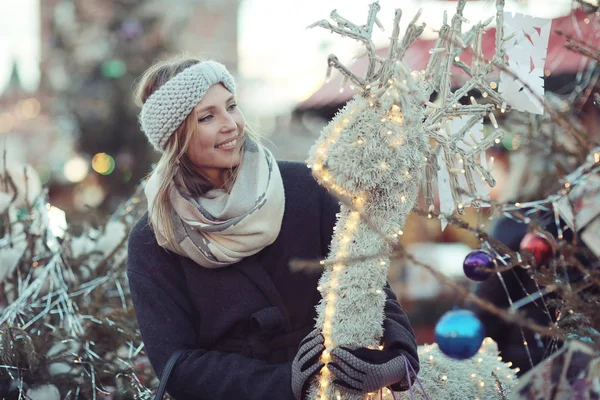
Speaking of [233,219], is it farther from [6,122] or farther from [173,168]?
[6,122]

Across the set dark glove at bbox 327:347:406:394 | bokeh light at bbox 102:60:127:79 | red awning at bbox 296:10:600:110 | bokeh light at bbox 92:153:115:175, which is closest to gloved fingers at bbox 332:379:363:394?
dark glove at bbox 327:347:406:394

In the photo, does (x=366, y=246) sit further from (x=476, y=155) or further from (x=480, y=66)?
(x=480, y=66)

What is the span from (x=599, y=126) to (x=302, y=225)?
193 centimetres

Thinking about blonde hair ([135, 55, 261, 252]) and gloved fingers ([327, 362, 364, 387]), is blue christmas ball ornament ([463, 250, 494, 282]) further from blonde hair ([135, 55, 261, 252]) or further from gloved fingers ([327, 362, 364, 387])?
blonde hair ([135, 55, 261, 252])

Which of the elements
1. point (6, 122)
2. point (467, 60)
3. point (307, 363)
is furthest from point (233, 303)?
point (6, 122)

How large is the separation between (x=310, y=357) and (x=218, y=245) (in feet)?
1.72

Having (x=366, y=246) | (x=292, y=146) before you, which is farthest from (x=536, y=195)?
(x=292, y=146)

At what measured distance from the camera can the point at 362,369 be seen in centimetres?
207

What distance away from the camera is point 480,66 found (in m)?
2.17

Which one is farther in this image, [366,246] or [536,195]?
[536,195]

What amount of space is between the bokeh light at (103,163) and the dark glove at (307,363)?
288 inches

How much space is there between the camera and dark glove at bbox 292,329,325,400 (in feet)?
7.06

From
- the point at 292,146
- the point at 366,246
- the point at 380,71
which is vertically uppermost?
the point at 380,71

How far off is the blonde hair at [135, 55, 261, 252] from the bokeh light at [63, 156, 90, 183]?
7130 millimetres
